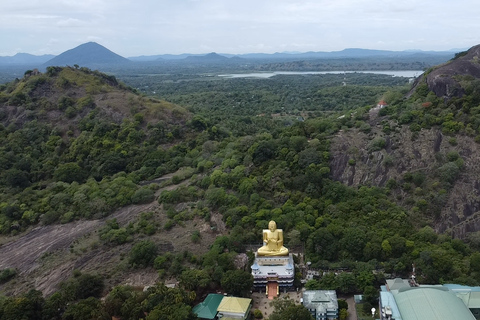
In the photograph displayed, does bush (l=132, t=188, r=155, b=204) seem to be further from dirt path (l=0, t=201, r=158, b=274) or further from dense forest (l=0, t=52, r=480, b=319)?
dirt path (l=0, t=201, r=158, b=274)

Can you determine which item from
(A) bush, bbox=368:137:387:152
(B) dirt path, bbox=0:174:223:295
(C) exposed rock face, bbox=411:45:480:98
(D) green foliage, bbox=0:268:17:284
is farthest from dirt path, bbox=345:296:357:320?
(C) exposed rock face, bbox=411:45:480:98

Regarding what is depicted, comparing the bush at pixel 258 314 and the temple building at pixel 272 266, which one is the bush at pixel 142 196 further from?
the bush at pixel 258 314

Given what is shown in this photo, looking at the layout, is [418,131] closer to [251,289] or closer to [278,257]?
[278,257]

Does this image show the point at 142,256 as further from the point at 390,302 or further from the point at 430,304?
the point at 430,304

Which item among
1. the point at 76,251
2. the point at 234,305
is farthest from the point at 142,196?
the point at 234,305

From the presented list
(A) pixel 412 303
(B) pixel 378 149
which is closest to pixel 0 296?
(A) pixel 412 303
